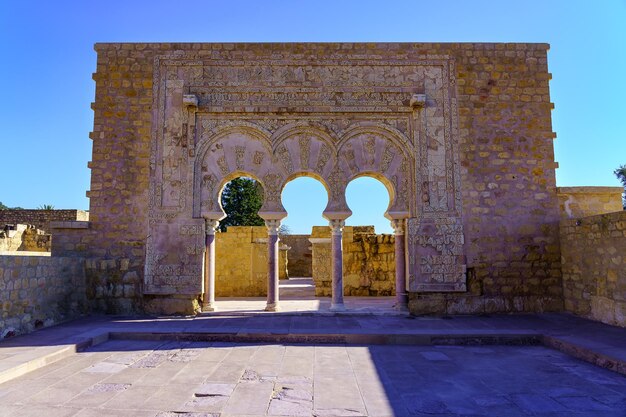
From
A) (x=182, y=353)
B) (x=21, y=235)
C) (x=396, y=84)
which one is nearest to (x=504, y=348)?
(x=182, y=353)

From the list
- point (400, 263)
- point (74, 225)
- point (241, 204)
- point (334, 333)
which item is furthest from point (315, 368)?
point (241, 204)

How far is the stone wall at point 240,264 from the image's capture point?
37.6 ft

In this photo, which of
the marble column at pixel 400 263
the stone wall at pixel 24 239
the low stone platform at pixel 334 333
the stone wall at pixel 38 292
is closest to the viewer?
the low stone platform at pixel 334 333

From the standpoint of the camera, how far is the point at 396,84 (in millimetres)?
8461

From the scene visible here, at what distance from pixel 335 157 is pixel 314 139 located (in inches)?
22.0

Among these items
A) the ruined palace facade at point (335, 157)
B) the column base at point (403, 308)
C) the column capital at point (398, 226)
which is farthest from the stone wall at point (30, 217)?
the column base at point (403, 308)

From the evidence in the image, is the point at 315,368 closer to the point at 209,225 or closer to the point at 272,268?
the point at 272,268

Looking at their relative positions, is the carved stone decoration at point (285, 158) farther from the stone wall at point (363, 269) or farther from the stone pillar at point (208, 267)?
the stone wall at point (363, 269)

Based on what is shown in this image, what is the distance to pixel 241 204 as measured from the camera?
90.9ft

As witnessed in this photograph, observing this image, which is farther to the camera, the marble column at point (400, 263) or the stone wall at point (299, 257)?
the stone wall at point (299, 257)

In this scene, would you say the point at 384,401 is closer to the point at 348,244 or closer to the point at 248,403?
the point at 248,403

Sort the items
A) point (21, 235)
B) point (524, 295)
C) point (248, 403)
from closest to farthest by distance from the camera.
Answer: point (248, 403) < point (524, 295) < point (21, 235)

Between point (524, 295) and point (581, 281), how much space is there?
39.3 inches

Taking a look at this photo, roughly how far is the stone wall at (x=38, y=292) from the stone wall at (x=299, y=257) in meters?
12.4
